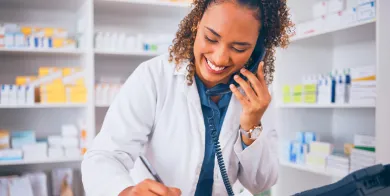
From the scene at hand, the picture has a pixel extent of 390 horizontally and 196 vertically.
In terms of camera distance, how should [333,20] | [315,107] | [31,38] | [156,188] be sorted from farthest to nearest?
[315,107] → [31,38] → [333,20] → [156,188]

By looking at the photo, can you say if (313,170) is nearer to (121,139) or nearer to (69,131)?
(69,131)

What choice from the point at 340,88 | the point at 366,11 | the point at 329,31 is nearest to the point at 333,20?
the point at 329,31

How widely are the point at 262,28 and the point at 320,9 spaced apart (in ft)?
5.93

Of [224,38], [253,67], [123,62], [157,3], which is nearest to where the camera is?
[224,38]

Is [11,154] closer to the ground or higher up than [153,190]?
closer to the ground

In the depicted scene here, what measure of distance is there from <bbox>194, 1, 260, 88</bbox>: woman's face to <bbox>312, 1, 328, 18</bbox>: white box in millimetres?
1809

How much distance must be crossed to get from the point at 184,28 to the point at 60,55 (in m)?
2.07

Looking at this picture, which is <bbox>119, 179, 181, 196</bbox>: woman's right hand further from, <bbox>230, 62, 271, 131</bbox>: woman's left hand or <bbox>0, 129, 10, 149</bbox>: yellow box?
<bbox>0, 129, 10, 149</bbox>: yellow box

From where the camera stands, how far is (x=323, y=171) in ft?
8.43

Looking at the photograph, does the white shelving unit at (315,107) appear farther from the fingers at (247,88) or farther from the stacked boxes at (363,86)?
the fingers at (247,88)

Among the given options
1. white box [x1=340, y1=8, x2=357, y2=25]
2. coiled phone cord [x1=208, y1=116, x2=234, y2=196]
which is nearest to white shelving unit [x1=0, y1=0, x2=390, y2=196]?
white box [x1=340, y1=8, x2=357, y2=25]

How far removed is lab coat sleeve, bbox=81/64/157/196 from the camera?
2.79ft

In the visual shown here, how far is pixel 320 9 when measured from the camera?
2641 mm

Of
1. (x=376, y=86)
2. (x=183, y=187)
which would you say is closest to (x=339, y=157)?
(x=376, y=86)
